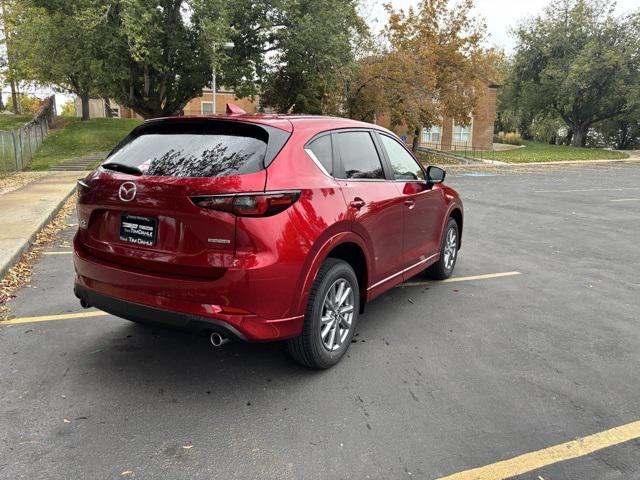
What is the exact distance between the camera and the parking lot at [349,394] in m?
2.62

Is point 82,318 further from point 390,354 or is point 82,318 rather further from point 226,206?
point 390,354

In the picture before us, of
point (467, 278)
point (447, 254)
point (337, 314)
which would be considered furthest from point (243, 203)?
point (467, 278)

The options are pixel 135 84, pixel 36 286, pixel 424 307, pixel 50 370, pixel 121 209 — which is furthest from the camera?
pixel 135 84

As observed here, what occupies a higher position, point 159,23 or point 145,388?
point 159,23

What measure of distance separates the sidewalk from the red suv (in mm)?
2996

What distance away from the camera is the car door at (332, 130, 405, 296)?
3744 mm

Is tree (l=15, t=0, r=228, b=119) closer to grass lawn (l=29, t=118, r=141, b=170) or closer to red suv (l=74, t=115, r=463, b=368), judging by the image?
grass lawn (l=29, t=118, r=141, b=170)

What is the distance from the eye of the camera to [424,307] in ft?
16.2

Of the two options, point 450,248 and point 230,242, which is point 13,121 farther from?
point 230,242

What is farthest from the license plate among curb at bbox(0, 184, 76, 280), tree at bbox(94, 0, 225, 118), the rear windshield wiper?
tree at bbox(94, 0, 225, 118)

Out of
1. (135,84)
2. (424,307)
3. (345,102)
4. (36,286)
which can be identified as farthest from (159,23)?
(424,307)

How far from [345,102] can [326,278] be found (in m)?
25.6

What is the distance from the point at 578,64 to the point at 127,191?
139 feet

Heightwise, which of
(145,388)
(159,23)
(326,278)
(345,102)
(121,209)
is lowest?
(145,388)
